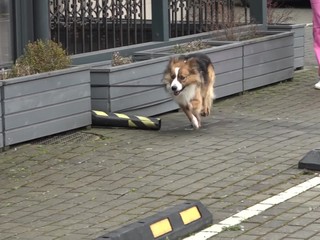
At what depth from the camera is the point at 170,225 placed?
24.6 feet

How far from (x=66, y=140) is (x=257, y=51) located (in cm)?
416

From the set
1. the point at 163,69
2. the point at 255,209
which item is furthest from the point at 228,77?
the point at 255,209

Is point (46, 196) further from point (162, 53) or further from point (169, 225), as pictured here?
point (162, 53)

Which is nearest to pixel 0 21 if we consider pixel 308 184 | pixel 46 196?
pixel 46 196

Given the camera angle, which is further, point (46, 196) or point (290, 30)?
point (290, 30)

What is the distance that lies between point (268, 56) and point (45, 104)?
4564 mm

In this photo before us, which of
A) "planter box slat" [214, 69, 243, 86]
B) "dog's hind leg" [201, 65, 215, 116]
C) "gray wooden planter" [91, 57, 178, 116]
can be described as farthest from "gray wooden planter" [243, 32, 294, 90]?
"dog's hind leg" [201, 65, 215, 116]

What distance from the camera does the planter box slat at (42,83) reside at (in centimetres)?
1059

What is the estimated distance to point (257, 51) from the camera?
14.4 metres

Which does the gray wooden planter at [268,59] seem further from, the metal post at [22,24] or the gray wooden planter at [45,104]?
the gray wooden planter at [45,104]

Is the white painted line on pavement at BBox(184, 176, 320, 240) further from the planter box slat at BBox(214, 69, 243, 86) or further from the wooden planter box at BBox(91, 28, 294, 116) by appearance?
the planter box slat at BBox(214, 69, 243, 86)

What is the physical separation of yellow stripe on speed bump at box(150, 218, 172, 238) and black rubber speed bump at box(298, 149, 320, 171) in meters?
2.49

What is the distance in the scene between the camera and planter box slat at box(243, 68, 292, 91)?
14.2 m

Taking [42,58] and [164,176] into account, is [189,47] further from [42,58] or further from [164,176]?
[164,176]
